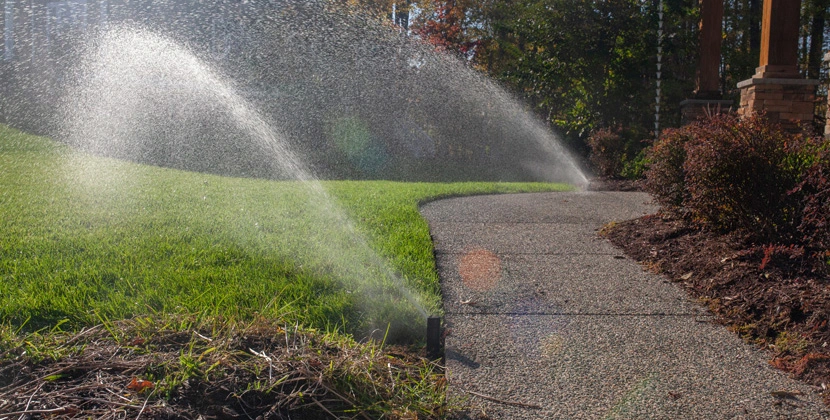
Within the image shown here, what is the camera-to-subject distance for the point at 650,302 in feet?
13.5

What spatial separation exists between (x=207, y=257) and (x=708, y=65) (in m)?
10.6

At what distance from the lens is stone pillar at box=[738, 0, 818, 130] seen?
8.87 m

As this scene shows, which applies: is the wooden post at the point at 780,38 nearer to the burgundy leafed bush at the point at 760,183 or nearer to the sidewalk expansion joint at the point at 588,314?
the burgundy leafed bush at the point at 760,183

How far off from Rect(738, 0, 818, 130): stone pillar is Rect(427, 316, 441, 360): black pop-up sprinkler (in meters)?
7.17

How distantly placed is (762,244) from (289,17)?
50.0 feet

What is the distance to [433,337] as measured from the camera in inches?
130

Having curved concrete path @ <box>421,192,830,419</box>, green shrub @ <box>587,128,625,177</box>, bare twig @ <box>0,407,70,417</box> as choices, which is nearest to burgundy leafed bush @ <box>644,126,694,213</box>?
curved concrete path @ <box>421,192,830,419</box>

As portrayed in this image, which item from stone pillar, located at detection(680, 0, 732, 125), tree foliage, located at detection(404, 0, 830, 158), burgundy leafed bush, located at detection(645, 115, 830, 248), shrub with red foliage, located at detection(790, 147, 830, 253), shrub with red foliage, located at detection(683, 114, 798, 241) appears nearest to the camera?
shrub with red foliage, located at detection(790, 147, 830, 253)

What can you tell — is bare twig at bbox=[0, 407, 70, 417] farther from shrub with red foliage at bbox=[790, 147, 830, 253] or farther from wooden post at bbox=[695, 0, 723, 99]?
wooden post at bbox=[695, 0, 723, 99]

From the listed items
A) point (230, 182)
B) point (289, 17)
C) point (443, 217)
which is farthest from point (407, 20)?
point (443, 217)

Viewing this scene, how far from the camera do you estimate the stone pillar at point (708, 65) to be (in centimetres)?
1227

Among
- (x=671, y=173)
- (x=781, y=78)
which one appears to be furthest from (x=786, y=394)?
(x=781, y=78)

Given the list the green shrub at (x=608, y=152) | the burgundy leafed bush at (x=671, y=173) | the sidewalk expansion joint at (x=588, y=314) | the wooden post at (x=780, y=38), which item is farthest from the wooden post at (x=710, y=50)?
the sidewalk expansion joint at (x=588, y=314)

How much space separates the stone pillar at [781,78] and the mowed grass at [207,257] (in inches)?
183
